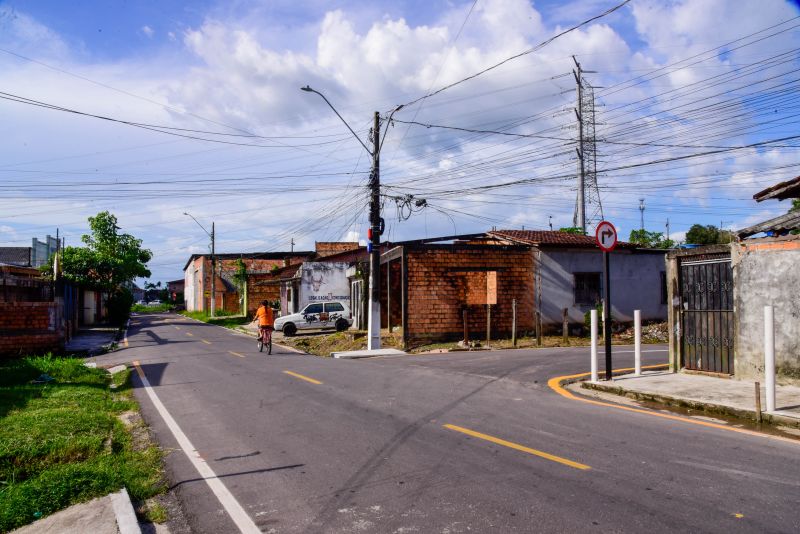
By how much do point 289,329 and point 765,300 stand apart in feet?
79.5

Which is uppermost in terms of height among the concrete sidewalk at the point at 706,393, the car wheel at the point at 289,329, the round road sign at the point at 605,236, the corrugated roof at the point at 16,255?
the corrugated roof at the point at 16,255

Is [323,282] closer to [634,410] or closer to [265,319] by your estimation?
[265,319]

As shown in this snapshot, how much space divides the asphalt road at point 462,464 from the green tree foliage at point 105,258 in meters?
37.7

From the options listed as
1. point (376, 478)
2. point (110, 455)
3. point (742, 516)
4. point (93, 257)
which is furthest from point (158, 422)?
point (93, 257)

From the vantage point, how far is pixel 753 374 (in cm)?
1077

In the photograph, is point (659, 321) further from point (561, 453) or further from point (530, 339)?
point (561, 453)

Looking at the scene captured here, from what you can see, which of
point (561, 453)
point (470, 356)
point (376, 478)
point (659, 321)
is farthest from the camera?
point (659, 321)

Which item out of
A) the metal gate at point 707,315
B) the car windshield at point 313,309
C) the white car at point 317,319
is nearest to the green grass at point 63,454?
the metal gate at point 707,315

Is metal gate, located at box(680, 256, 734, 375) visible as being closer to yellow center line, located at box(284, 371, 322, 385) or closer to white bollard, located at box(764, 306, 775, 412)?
white bollard, located at box(764, 306, 775, 412)

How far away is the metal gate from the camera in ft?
37.9

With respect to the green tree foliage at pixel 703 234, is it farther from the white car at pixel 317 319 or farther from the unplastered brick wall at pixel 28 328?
the unplastered brick wall at pixel 28 328

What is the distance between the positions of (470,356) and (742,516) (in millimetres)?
12811

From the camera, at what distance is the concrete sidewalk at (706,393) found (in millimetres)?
8375

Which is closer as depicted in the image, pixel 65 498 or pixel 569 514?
pixel 569 514
